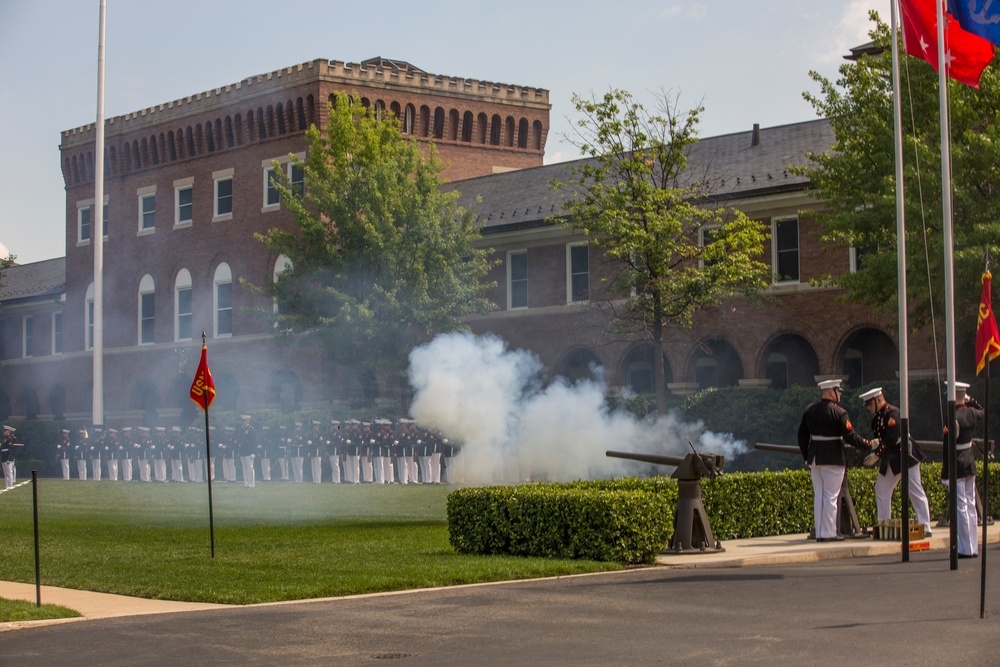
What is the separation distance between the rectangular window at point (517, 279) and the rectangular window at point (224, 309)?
13512 mm

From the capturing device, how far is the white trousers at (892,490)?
55.1 feet

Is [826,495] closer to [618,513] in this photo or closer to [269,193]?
[618,513]

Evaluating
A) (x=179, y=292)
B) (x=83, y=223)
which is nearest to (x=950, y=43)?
(x=179, y=292)

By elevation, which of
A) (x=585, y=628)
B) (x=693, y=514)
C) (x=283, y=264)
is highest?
(x=283, y=264)

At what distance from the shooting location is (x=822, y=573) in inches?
547

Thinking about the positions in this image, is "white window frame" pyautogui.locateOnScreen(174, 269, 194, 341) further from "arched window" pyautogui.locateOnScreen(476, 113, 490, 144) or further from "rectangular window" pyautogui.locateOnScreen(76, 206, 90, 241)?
"arched window" pyautogui.locateOnScreen(476, 113, 490, 144)

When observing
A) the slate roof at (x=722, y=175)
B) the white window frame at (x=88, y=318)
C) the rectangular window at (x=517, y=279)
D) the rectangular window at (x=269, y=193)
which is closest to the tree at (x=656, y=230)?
the slate roof at (x=722, y=175)

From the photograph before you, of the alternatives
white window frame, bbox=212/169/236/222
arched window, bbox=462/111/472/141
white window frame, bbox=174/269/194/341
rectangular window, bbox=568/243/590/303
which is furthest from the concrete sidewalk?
white window frame, bbox=174/269/194/341

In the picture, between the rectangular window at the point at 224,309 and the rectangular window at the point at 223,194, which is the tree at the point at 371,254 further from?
the rectangular window at the point at 223,194

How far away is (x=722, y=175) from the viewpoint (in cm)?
3847

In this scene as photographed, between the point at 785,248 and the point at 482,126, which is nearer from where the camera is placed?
the point at 785,248

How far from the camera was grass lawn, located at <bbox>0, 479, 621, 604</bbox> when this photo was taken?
43.5 ft

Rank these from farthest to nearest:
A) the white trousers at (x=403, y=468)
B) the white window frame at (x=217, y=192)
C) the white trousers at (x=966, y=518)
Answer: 1. the white window frame at (x=217, y=192)
2. the white trousers at (x=403, y=468)
3. the white trousers at (x=966, y=518)

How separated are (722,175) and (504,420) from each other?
17513mm
